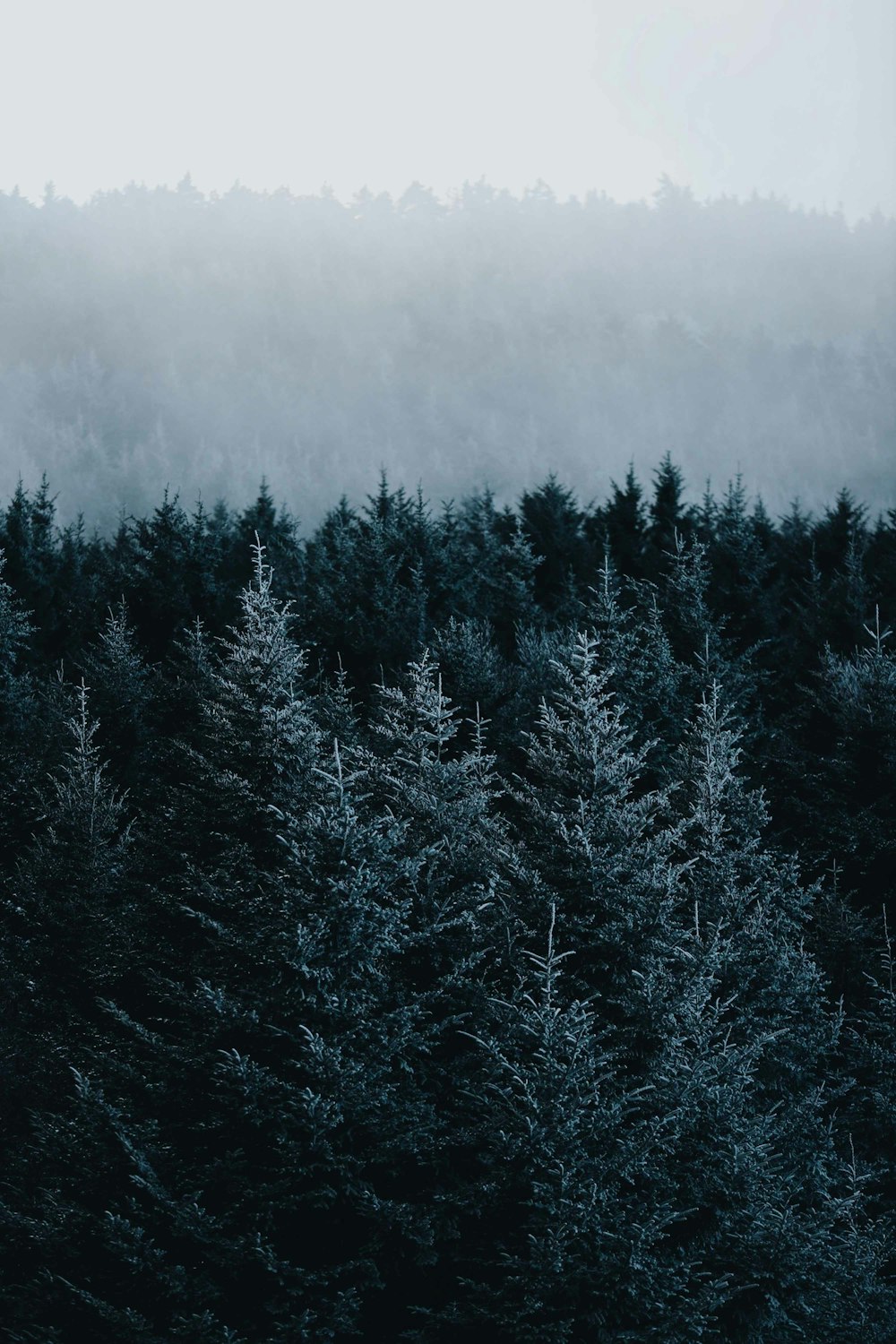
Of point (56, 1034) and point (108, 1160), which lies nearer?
point (108, 1160)

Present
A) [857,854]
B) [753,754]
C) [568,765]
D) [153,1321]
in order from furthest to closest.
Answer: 1. [753,754]
2. [857,854]
3. [568,765]
4. [153,1321]

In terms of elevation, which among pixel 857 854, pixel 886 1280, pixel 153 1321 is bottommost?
pixel 886 1280

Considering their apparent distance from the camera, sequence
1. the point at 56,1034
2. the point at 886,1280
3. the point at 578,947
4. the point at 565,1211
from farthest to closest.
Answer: the point at 56,1034 < the point at 886,1280 < the point at 578,947 < the point at 565,1211

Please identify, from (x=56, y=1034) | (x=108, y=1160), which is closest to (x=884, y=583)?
(x=56, y=1034)

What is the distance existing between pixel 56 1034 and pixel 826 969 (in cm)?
1659

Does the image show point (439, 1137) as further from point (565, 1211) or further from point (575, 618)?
point (575, 618)

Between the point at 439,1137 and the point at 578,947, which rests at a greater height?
the point at 578,947

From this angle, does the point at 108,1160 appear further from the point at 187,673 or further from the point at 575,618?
the point at 575,618

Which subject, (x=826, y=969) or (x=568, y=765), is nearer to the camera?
(x=568, y=765)

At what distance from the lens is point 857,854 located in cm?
2880

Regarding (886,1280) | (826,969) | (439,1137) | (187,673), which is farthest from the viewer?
(187,673)

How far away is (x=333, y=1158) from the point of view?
46.7 ft

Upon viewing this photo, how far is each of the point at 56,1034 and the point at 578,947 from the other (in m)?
12.4

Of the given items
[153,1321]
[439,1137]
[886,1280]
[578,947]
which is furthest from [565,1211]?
[886,1280]
